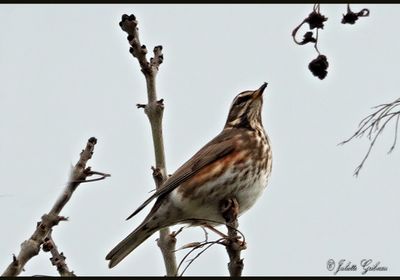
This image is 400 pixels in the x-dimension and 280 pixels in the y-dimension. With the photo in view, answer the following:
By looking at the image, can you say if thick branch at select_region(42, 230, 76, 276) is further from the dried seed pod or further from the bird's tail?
the dried seed pod

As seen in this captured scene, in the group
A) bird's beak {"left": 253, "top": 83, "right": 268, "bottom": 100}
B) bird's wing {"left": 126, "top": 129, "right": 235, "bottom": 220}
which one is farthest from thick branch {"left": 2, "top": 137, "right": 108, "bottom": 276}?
bird's beak {"left": 253, "top": 83, "right": 268, "bottom": 100}

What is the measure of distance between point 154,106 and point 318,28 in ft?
4.64

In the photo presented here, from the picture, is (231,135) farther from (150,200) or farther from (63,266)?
(63,266)

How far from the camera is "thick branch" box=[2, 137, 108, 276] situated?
12.1 feet

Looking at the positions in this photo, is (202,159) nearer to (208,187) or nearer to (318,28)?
(208,187)

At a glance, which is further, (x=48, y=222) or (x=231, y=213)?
(x=231, y=213)

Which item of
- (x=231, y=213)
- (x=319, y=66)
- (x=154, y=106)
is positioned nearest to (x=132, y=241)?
(x=231, y=213)

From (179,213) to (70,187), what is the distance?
2779 millimetres

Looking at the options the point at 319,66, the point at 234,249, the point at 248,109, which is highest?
the point at 248,109

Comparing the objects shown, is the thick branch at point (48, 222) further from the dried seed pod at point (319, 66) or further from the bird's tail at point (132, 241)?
the bird's tail at point (132, 241)


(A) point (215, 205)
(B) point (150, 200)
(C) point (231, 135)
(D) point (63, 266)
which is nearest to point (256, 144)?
(C) point (231, 135)

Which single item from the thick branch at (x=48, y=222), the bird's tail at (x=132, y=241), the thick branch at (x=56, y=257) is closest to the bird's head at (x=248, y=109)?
the bird's tail at (x=132, y=241)

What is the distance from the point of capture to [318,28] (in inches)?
157

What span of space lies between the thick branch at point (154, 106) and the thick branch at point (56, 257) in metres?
0.66
